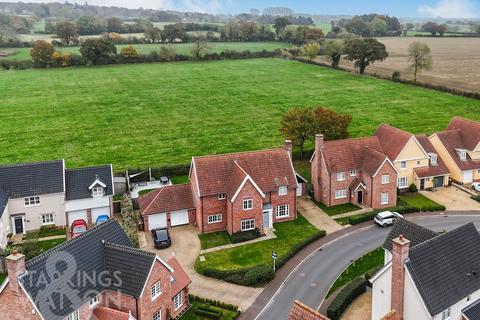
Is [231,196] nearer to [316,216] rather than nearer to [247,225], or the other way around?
[247,225]

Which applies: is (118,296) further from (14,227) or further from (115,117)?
(115,117)

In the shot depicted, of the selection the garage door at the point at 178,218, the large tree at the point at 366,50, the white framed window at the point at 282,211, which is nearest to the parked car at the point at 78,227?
the garage door at the point at 178,218

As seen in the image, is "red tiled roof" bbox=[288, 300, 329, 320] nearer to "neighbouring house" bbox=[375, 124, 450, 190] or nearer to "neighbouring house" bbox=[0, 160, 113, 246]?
"neighbouring house" bbox=[0, 160, 113, 246]

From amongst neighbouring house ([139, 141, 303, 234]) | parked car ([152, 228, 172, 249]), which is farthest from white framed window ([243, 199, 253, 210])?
parked car ([152, 228, 172, 249])

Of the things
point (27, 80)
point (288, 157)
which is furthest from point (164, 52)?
point (288, 157)

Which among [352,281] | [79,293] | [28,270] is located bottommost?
[352,281]

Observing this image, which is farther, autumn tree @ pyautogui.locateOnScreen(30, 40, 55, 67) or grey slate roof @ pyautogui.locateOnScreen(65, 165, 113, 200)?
autumn tree @ pyautogui.locateOnScreen(30, 40, 55, 67)

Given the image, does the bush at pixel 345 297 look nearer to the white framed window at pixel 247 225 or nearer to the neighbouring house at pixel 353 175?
the white framed window at pixel 247 225
